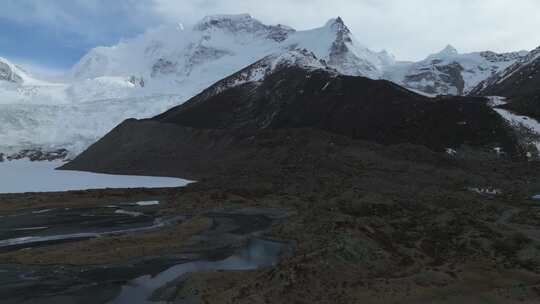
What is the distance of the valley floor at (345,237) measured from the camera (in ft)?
75.0

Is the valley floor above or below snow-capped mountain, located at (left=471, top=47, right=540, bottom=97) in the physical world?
below

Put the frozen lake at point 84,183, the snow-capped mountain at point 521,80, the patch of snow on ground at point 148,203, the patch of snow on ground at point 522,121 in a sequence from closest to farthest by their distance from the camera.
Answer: the patch of snow on ground at point 148,203
the frozen lake at point 84,183
the patch of snow on ground at point 522,121
the snow-capped mountain at point 521,80

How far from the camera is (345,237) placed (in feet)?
92.8

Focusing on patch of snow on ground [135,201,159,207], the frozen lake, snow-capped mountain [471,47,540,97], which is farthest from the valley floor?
snow-capped mountain [471,47,540,97]

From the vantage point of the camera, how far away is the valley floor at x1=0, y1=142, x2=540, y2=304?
22.9 metres

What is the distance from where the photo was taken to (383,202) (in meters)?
44.9

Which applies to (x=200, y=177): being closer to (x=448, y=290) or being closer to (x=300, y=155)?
(x=300, y=155)

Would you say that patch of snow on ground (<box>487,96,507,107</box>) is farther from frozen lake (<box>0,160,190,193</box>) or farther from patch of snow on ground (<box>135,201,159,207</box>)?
patch of snow on ground (<box>135,201,159,207</box>)

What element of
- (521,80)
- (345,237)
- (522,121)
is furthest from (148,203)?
(521,80)

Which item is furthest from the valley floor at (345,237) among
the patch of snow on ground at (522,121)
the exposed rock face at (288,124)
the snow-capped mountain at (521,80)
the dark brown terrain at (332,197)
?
the snow-capped mountain at (521,80)

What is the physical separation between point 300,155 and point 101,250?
162 ft

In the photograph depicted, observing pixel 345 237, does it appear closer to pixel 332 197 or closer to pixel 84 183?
pixel 332 197

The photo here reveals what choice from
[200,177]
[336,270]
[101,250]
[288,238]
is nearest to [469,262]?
[336,270]

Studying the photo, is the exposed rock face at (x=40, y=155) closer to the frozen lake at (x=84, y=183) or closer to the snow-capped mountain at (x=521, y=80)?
the frozen lake at (x=84, y=183)
